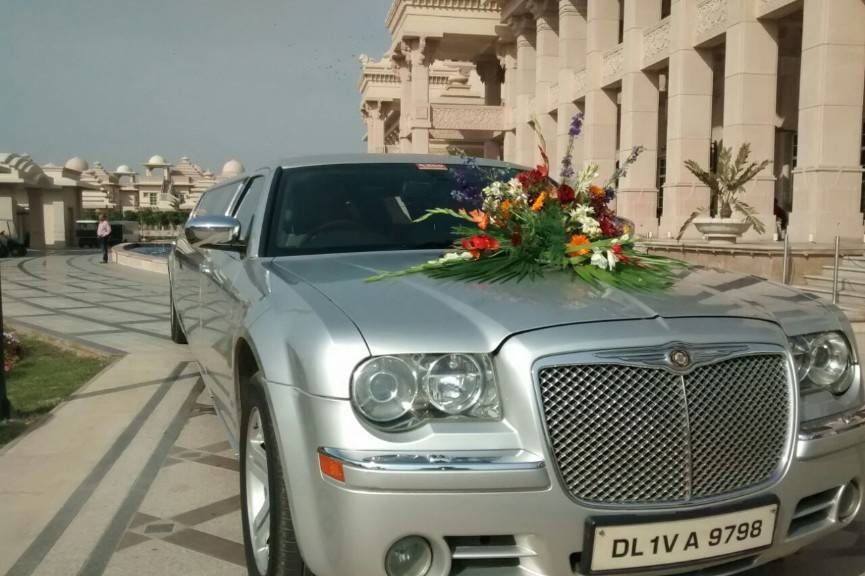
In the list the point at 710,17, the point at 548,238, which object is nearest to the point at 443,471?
the point at 548,238

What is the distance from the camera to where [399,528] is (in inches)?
89.1

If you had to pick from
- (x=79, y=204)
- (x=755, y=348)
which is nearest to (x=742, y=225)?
(x=755, y=348)

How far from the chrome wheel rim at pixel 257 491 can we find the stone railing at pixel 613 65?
72.8 feet

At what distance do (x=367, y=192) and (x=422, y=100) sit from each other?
32.7 metres

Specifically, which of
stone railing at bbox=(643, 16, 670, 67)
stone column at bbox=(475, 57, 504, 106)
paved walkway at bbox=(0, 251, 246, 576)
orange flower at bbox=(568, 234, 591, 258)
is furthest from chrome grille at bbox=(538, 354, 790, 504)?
stone column at bbox=(475, 57, 504, 106)

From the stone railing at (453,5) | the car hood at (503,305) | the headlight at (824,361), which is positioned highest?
the stone railing at (453,5)

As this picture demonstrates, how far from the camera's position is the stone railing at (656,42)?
21000mm

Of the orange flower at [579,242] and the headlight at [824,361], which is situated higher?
the orange flower at [579,242]

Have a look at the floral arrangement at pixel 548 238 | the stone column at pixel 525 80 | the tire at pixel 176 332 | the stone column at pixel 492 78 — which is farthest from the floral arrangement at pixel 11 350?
the stone column at pixel 492 78

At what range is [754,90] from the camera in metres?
17.5

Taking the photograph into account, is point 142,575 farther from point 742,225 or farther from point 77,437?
point 742,225

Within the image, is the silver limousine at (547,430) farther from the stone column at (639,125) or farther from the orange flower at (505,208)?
the stone column at (639,125)

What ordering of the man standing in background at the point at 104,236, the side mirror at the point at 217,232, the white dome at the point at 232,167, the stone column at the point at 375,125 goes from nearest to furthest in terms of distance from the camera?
the side mirror at the point at 217,232 < the man standing in background at the point at 104,236 < the stone column at the point at 375,125 < the white dome at the point at 232,167

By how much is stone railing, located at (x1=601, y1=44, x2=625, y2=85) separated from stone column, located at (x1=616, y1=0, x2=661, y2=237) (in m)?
0.78
